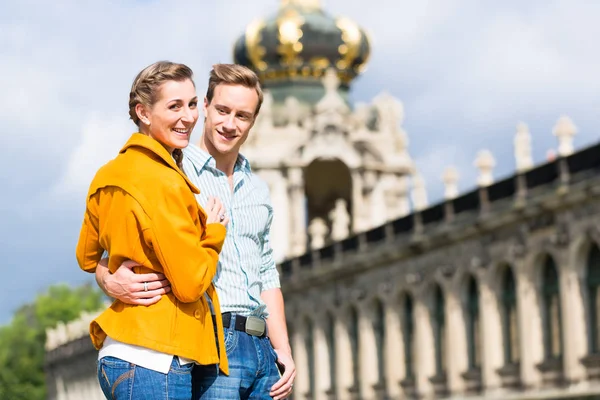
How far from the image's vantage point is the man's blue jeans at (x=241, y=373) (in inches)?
324

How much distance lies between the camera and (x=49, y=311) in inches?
5108

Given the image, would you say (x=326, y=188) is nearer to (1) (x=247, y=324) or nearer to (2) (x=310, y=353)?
(2) (x=310, y=353)

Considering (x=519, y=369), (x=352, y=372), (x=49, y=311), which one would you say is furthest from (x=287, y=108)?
(x=49, y=311)

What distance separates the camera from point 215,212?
8.36 m

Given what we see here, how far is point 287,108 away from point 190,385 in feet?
231

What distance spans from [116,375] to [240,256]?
103 centimetres

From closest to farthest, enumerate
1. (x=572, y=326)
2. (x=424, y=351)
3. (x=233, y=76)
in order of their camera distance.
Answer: (x=233, y=76) < (x=572, y=326) < (x=424, y=351)

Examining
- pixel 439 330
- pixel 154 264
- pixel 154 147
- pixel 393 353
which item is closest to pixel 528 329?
pixel 439 330

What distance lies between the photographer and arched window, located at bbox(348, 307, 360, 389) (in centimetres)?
6059

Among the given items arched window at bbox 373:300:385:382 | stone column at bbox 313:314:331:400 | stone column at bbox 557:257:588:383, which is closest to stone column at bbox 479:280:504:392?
stone column at bbox 557:257:588:383

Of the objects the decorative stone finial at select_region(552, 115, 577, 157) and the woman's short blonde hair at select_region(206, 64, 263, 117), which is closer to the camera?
the woman's short blonde hair at select_region(206, 64, 263, 117)

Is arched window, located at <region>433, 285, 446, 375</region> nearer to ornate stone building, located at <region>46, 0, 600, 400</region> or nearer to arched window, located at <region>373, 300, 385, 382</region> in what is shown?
ornate stone building, located at <region>46, 0, 600, 400</region>

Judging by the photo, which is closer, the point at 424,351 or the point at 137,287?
the point at 137,287

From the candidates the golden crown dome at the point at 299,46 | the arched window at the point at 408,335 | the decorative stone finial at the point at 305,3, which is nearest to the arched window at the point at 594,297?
the arched window at the point at 408,335
